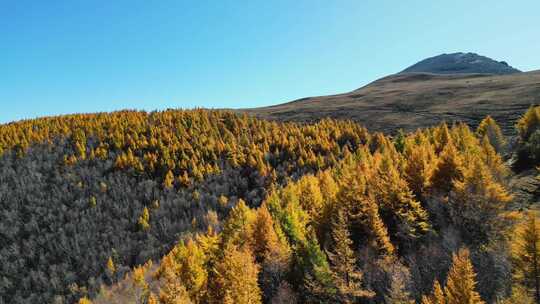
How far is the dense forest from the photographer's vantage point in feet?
112

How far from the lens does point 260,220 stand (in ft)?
138

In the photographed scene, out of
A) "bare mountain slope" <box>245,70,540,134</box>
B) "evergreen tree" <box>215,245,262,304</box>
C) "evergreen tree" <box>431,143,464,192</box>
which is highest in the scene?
"bare mountain slope" <box>245,70,540,134</box>

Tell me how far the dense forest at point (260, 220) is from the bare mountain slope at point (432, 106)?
1898 centimetres

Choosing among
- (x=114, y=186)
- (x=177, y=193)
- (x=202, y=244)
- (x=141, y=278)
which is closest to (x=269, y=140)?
(x=177, y=193)

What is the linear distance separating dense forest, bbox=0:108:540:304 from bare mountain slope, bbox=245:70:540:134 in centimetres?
1898

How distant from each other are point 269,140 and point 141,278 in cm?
4740

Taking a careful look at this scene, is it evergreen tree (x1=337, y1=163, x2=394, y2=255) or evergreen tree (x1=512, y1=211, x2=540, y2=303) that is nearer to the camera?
evergreen tree (x1=512, y1=211, x2=540, y2=303)

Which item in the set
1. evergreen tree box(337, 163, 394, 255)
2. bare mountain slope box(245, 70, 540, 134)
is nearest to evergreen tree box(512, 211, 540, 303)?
evergreen tree box(337, 163, 394, 255)

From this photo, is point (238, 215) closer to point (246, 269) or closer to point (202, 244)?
point (202, 244)

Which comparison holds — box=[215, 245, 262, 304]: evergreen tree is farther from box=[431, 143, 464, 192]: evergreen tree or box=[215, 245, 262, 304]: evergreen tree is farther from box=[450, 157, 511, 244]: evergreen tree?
box=[431, 143, 464, 192]: evergreen tree

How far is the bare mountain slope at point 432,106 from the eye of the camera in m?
93.0

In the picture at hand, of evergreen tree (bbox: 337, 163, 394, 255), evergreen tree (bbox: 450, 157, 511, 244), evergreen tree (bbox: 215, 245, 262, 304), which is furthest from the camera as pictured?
evergreen tree (bbox: 450, 157, 511, 244)

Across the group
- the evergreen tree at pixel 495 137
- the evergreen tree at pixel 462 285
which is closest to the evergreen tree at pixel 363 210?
the evergreen tree at pixel 462 285

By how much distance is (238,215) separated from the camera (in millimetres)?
45688
